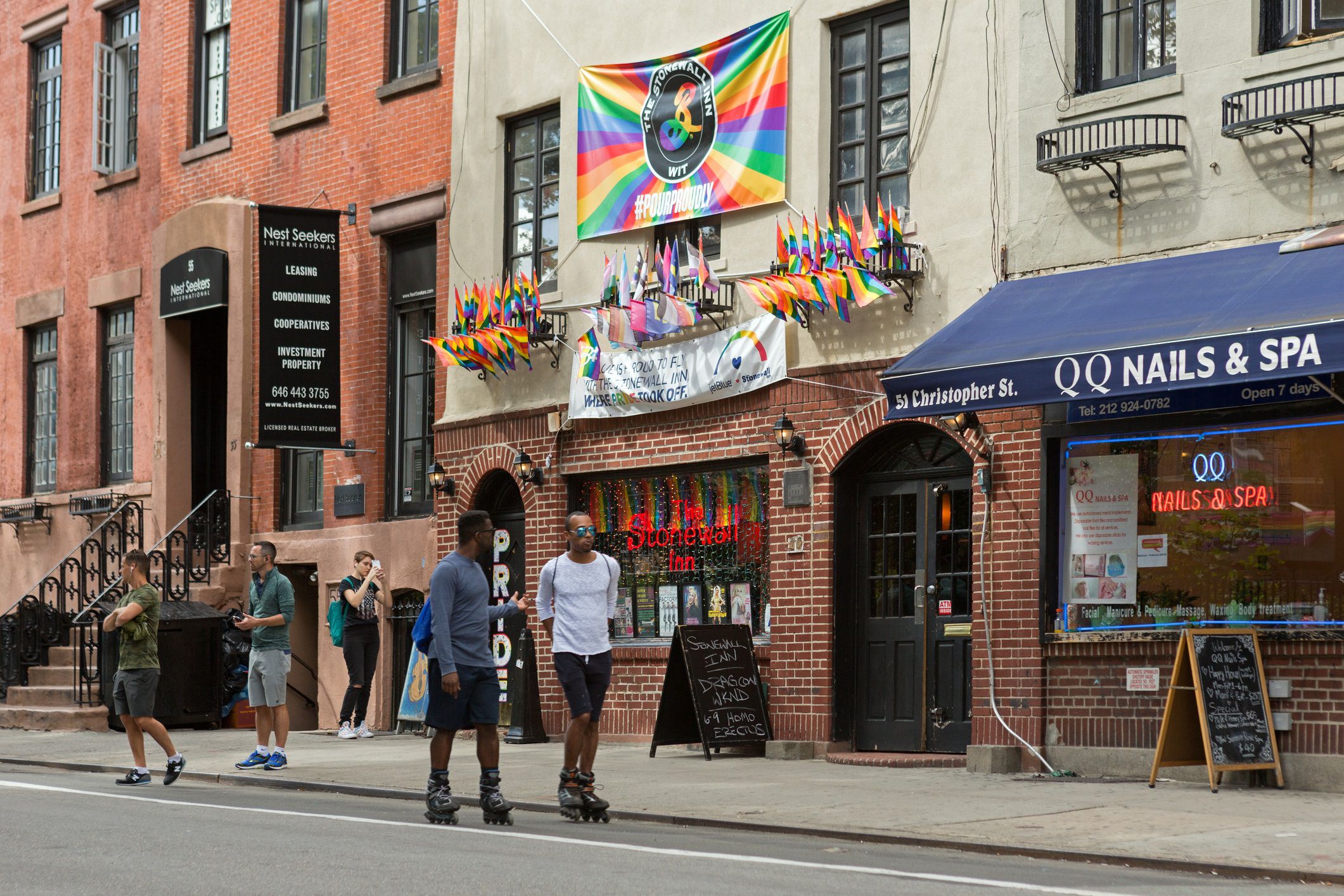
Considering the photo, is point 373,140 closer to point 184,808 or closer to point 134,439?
point 134,439

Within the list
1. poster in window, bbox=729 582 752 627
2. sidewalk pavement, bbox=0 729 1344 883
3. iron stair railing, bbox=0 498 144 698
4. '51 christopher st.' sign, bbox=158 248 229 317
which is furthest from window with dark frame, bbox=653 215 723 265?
iron stair railing, bbox=0 498 144 698

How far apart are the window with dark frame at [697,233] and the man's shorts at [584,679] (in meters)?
5.73

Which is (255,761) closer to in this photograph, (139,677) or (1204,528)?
(139,677)

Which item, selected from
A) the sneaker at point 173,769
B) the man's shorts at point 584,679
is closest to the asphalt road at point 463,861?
the man's shorts at point 584,679

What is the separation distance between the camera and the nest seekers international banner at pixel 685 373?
50.3ft

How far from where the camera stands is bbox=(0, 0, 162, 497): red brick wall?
23.6 meters

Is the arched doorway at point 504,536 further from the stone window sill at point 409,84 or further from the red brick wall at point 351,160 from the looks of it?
the stone window sill at point 409,84

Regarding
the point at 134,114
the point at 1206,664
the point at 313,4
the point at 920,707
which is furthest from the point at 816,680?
the point at 134,114

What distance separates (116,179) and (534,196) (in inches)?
328

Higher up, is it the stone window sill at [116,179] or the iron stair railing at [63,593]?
the stone window sill at [116,179]

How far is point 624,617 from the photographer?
17109 millimetres

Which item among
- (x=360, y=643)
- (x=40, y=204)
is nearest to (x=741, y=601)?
Result: (x=360, y=643)

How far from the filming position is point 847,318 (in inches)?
569

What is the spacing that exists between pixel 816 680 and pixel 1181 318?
15.2 feet
